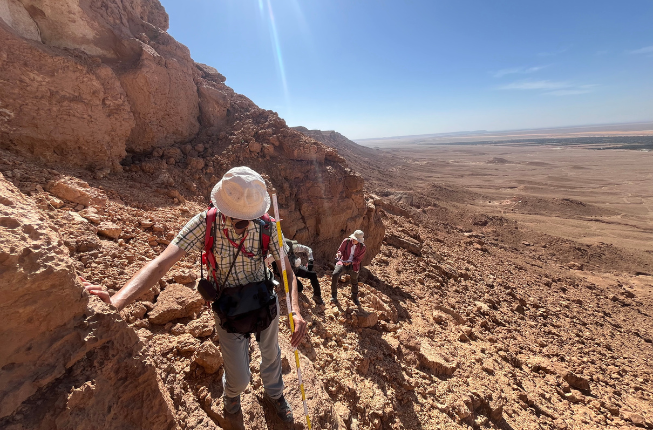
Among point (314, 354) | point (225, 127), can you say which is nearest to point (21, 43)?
point (225, 127)

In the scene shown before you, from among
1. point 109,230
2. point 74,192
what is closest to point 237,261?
point 109,230

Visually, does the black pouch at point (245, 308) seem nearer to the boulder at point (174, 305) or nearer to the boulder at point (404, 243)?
the boulder at point (174, 305)

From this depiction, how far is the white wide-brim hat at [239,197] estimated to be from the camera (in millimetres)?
1992

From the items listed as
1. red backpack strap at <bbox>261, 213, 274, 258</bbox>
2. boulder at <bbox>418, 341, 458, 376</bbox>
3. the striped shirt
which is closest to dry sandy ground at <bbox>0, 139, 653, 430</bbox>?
boulder at <bbox>418, 341, 458, 376</bbox>

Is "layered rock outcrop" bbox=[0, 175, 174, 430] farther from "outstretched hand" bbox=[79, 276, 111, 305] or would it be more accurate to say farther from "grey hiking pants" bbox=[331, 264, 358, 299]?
"grey hiking pants" bbox=[331, 264, 358, 299]

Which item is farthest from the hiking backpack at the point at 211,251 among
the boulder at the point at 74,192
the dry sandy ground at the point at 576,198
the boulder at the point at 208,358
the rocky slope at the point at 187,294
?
the dry sandy ground at the point at 576,198

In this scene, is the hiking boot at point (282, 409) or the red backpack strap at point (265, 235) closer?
the red backpack strap at point (265, 235)

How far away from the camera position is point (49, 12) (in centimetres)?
507

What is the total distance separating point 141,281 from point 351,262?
461 cm

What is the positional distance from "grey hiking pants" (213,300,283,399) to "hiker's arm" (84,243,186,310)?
0.59 meters

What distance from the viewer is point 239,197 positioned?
6.54ft

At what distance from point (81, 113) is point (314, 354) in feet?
17.6

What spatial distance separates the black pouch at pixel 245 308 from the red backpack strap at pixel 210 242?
0.61 feet

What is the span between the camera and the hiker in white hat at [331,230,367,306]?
5797mm
